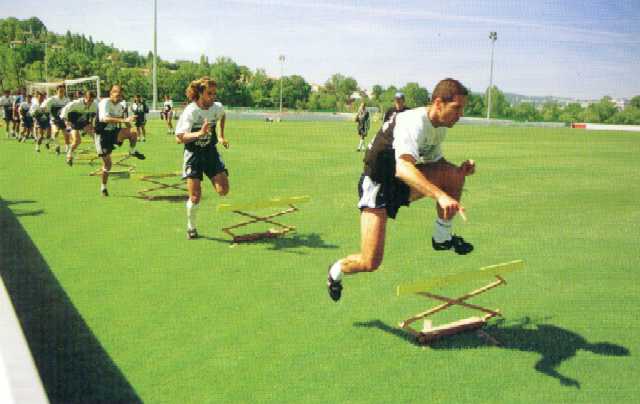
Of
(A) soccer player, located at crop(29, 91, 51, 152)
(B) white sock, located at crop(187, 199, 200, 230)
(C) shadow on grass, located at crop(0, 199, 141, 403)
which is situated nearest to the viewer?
(C) shadow on grass, located at crop(0, 199, 141, 403)

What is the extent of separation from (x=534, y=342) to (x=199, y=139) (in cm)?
538

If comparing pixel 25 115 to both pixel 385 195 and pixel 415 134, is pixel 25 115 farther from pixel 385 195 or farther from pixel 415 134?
pixel 415 134

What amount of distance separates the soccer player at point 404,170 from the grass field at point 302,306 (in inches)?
31.4

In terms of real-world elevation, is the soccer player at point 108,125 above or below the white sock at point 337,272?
above

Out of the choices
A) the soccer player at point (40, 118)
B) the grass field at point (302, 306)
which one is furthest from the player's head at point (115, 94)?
the soccer player at point (40, 118)

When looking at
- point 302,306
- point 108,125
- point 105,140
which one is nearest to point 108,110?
point 108,125

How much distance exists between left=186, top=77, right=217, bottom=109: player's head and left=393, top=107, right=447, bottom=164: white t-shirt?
4004mm

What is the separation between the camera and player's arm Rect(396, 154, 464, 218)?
13.1ft

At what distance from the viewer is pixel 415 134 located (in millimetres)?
4465

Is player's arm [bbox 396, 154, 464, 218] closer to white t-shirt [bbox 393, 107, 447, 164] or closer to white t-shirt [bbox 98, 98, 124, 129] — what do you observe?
white t-shirt [bbox 393, 107, 447, 164]

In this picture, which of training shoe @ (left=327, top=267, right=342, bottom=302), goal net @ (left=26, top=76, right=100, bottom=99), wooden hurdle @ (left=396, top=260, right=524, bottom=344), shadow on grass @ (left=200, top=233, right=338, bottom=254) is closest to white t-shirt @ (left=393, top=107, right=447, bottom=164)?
wooden hurdle @ (left=396, top=260, right=524, bottom=344)

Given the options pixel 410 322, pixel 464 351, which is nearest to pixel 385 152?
pixel 410 322

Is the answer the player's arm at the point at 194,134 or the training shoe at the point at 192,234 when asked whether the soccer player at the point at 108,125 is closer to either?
the player's arm at the point at 194,134

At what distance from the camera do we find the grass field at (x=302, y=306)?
4.04m
